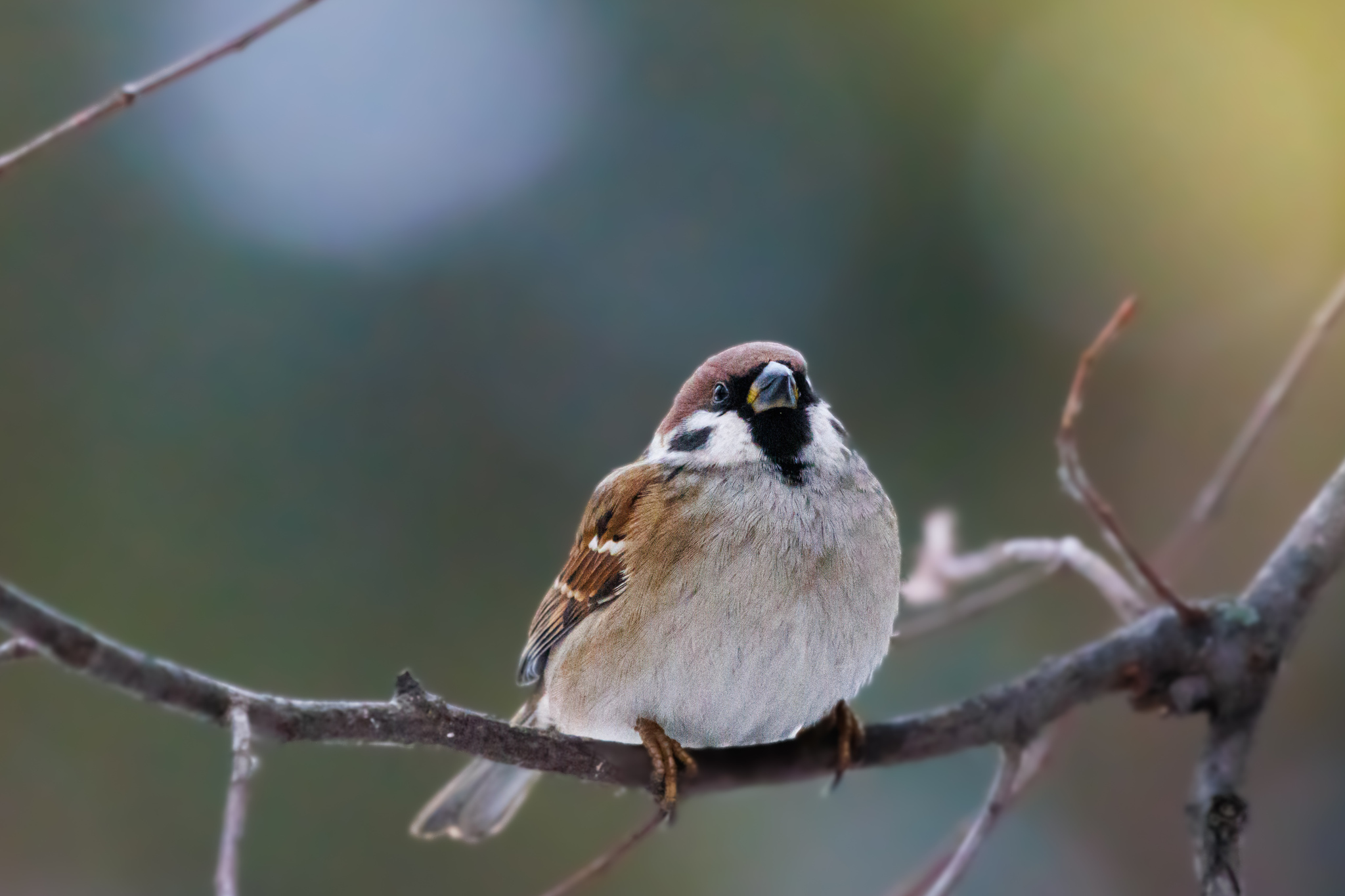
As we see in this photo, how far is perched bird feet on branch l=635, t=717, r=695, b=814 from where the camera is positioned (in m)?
2.17

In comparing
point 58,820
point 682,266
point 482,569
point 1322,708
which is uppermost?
point 682,266

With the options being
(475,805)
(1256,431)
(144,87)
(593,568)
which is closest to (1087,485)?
(1256,431)

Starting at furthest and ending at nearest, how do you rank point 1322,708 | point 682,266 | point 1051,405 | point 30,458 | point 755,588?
point 682,266 → point 1051,405 → point 30,458 → point 1322,708 → point 755,588

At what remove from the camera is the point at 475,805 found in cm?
253

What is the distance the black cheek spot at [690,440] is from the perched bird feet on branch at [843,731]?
1.90ft

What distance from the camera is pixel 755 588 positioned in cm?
215

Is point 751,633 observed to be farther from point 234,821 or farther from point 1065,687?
point 234,821

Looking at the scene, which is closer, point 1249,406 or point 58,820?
point 58,820

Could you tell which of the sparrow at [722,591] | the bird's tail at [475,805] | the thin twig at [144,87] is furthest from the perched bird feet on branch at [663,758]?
the thin twig at [144,87]

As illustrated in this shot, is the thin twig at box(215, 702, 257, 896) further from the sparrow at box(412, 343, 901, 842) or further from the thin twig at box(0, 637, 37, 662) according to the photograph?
the sparrow at box(412, 343, 901, 842)

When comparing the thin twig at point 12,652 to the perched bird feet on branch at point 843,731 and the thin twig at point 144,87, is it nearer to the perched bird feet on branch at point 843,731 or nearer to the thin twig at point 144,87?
the thin twig at point 144,87

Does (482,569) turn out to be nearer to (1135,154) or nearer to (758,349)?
(758,349)

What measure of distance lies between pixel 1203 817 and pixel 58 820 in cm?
316

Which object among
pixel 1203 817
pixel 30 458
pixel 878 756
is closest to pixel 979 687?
pixel 878 756
